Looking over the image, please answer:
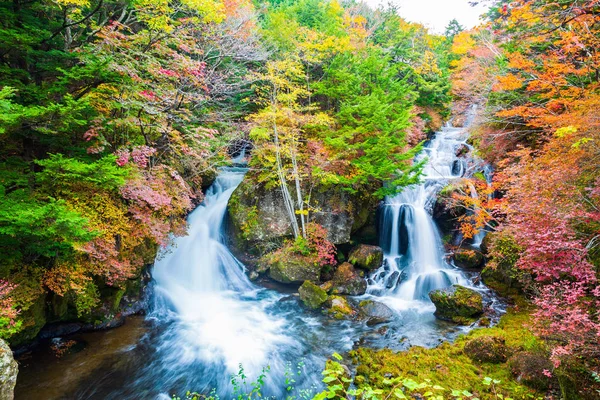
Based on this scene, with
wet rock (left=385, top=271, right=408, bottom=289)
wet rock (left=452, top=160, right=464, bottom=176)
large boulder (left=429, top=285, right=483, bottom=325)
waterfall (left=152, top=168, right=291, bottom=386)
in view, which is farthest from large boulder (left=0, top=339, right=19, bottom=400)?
wet rock (left=452, top=160, right=464, bottom=176)

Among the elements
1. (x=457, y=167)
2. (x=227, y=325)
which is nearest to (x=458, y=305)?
(x=227, y=325)

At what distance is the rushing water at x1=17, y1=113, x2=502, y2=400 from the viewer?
6488mm

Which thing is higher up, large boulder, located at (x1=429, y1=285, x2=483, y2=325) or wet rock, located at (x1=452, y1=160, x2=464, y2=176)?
wet rock, located at (x1=452, y1=160, x2=464, y2=176)

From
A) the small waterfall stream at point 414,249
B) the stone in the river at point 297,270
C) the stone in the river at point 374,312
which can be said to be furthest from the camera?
the stone in the river at point 297,270

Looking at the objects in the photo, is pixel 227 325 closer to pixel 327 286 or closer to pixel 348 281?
pixel 327 286

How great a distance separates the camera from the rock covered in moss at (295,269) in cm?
1135

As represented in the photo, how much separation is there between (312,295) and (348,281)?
1.75 meters

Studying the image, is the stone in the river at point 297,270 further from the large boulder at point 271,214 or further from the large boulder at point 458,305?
the large boulder at point 458,305

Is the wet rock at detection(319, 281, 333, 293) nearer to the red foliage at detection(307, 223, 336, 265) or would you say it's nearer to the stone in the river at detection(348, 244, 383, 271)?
the red foliage at detection(307, 223, 336, 265)

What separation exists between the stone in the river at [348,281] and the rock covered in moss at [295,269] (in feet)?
2.58

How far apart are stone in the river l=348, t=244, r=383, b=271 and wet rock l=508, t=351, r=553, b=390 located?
661 centimetres

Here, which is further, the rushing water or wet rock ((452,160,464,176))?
wet rock ((452,160,464,176))

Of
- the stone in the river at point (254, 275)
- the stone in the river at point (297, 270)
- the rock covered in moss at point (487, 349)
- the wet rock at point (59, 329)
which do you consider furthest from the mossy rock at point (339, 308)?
the wet rock at point (59, 329)

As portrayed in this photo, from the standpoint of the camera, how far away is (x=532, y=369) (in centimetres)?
520
